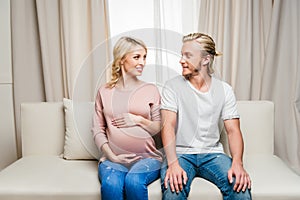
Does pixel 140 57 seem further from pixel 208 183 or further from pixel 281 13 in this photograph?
pixel 281 13

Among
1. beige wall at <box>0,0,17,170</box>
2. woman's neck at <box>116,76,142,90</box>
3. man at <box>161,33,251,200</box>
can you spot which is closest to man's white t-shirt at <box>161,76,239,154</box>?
man at <box>161,33,251,200</box>

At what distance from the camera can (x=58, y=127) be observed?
215 centimetres

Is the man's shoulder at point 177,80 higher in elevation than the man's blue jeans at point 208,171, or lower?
A: higher

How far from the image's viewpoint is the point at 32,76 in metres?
2.42

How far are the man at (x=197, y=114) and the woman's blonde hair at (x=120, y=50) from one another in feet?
0.76

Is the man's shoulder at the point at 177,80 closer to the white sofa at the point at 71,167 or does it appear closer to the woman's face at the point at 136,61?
the woman's face at the point at 136,61

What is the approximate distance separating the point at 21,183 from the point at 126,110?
0.57m

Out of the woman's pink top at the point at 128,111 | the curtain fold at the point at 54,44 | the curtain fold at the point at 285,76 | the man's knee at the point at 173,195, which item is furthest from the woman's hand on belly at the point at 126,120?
the curtain fold at the point at 285,76

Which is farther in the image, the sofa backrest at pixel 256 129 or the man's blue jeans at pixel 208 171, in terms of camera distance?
the sofa backrest at pixel 256 129

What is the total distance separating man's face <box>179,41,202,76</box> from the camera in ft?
5.80

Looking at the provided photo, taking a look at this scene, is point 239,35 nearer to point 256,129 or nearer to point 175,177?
point 256,129

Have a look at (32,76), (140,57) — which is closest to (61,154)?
(32,76)

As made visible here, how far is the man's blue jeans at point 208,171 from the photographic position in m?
1.55

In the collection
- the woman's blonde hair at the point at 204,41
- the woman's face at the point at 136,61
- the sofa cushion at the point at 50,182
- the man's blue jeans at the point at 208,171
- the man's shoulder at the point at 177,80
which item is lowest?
the sofa cushion at the point at 50,182
